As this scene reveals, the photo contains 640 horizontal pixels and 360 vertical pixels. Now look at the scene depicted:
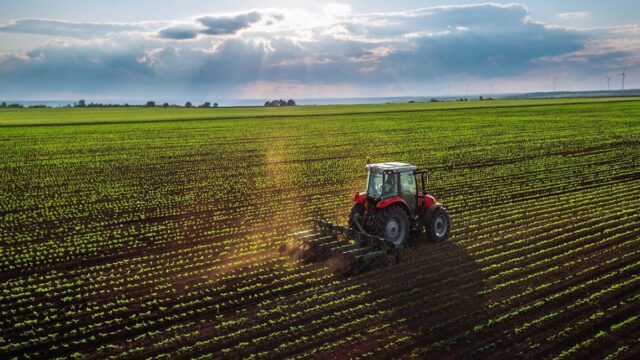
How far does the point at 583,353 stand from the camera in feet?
29.1

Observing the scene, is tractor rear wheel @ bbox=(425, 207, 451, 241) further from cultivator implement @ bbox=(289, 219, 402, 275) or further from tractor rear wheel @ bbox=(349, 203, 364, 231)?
tractor rear wheel @ bbox=(349, 203, 364, 231)

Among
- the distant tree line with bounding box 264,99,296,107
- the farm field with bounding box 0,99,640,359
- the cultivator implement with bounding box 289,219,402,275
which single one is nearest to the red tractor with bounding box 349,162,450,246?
the cultivator implement with bounding box 289,219,402,275

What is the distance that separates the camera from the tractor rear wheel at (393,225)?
13.1 metres

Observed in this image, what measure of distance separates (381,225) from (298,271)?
7.83 ft

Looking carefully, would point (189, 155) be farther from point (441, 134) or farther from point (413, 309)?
point (413, 309)

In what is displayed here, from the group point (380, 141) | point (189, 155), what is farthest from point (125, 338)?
point (380, 141)

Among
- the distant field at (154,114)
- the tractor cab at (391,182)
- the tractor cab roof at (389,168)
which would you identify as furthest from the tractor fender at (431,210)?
the distant field at (154,114)

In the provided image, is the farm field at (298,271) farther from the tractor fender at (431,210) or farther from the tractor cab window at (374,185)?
the tractor cab window at (374,185)

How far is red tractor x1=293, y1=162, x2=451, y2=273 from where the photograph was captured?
12.8 metres

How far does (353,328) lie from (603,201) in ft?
45.0

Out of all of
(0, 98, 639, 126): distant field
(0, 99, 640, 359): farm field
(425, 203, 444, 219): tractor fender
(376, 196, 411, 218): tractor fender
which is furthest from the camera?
(0, 98, 639, 126): distant field

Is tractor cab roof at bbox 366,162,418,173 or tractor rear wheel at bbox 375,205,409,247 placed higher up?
tractor cab roof at bbox 366,162,418,173

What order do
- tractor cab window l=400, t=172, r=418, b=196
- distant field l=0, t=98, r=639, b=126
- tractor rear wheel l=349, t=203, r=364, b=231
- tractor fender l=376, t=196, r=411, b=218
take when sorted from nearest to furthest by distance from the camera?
tractor fender l=376, t=196, r=411, b=218, tractor cab window l=400, t=172, r=418, b=196, tractor rear wheel l=349, t=203, r=364, b=231, distant field l=0, t=98, r=639, b=126

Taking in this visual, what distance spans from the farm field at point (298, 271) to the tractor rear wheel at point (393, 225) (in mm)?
586
